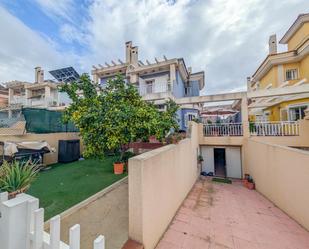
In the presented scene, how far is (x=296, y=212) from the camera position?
5.04 metres

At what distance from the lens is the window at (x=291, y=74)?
13.3 m

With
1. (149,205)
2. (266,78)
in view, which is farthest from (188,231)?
(266,78)

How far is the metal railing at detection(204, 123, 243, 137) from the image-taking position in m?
10.5

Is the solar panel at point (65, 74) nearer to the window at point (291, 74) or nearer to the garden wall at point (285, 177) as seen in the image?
the garden wall at point (285, 177)

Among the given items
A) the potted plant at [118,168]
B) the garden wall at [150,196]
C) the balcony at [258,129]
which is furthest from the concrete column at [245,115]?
the potted plant at [118,168]

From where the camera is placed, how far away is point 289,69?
13.4m

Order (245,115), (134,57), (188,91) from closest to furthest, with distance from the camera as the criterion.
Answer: (245,115) < (134,57) < (188,91)

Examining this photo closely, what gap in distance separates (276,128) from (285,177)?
17.6 ft

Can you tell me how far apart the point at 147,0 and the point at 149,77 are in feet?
25.4

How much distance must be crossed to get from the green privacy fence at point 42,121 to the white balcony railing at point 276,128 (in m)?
12.4

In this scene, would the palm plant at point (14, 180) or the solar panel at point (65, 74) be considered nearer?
the palm plant at point (14, 180)

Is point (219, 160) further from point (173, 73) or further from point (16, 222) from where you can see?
point (16, 222)

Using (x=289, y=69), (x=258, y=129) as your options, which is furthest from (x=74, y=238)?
(x=289, y=69)

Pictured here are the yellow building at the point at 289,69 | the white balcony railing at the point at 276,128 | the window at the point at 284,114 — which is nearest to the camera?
the white balcony railing at the point at 276,128
